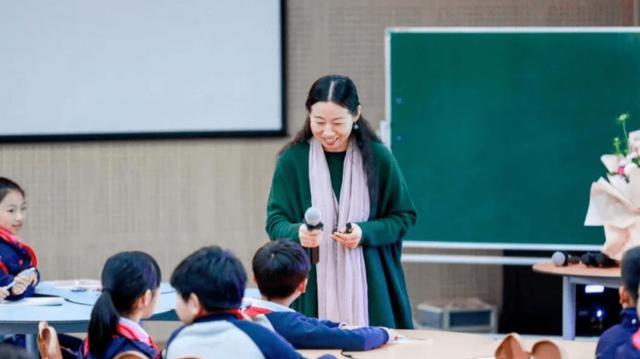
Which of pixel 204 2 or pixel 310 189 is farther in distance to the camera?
pixel 204 2

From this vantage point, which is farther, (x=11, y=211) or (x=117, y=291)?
(x=11, y=211)

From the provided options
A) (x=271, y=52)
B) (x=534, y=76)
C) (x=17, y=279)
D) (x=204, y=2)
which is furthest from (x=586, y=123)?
(x=17, y=279)

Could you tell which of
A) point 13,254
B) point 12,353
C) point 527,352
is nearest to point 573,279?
point 13,254

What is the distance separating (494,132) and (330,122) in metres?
2.41

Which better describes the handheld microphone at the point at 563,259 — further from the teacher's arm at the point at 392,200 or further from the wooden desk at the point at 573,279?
the teacher's arm at the point at 392,200

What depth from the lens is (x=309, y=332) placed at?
294 centimetres

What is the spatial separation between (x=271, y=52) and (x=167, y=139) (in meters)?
0.77

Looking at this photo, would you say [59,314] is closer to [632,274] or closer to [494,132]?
[632,274]

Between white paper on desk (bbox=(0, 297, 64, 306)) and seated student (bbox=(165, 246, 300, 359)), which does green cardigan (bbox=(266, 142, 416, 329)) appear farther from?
seated student (bbox=(165, 246, 300, 359))

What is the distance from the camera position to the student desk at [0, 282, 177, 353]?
3.55 meters

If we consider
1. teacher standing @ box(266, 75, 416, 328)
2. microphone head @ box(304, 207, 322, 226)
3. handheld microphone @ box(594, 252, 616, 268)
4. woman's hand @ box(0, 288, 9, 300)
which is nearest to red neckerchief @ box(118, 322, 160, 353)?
microphone head @ box(304, 207, 322, 226)

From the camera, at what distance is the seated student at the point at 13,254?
13.1ft

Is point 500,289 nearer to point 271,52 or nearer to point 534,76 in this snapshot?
point 534,76

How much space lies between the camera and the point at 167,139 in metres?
6.23
